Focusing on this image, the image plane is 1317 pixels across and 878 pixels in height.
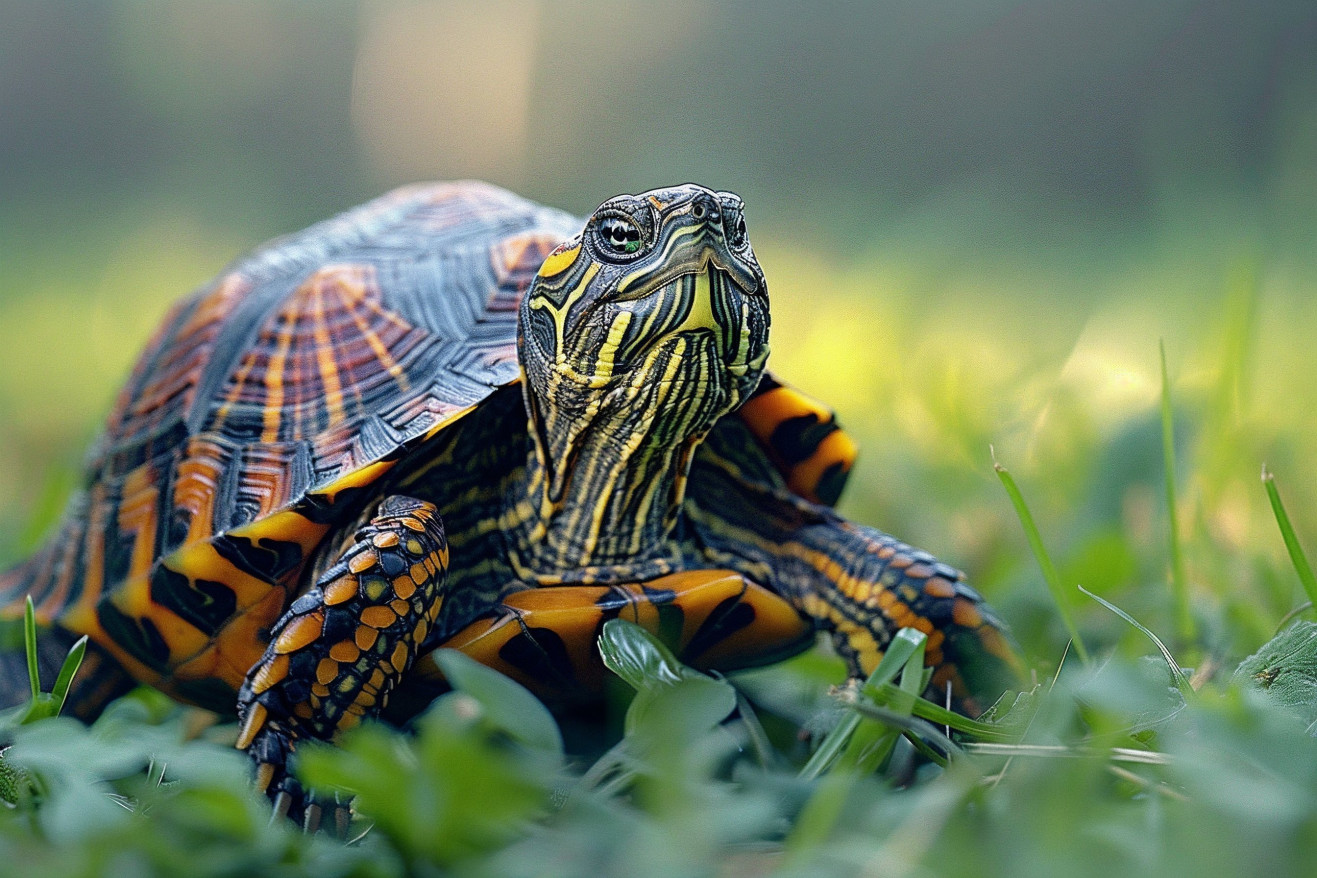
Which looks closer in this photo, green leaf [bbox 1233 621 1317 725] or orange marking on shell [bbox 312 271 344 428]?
green leaf [bbox 1233 621 1317 725]

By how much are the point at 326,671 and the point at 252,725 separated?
0.13 metres

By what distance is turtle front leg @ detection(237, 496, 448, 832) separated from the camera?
146cm

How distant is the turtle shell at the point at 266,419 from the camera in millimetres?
1753

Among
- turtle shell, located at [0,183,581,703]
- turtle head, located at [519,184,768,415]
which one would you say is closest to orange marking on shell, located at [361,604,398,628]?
turtle shell, located at [0,183,581,703]

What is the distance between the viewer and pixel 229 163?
10906mm

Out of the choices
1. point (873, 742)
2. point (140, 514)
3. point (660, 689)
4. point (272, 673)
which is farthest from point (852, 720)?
point (140, 514)

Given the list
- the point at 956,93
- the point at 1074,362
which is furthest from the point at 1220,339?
the point at 956,93

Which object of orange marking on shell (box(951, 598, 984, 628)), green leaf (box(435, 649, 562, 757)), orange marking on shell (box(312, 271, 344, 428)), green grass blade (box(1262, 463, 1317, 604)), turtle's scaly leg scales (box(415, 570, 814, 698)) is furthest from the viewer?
orange marking on shell (box(312, 271, 344, 428))

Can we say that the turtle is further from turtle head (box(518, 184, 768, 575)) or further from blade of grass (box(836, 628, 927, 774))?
blade of grass (box(836, 628, 927, 774))

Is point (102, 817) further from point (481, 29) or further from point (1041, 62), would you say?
point (481, 29)

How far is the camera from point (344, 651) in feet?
4.81

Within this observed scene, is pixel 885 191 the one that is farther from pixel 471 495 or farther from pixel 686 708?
pixel 686 708

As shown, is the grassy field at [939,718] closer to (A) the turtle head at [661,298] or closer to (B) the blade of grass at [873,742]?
(B) the blade of grass at [873,742]

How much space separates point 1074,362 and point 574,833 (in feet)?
10.3
